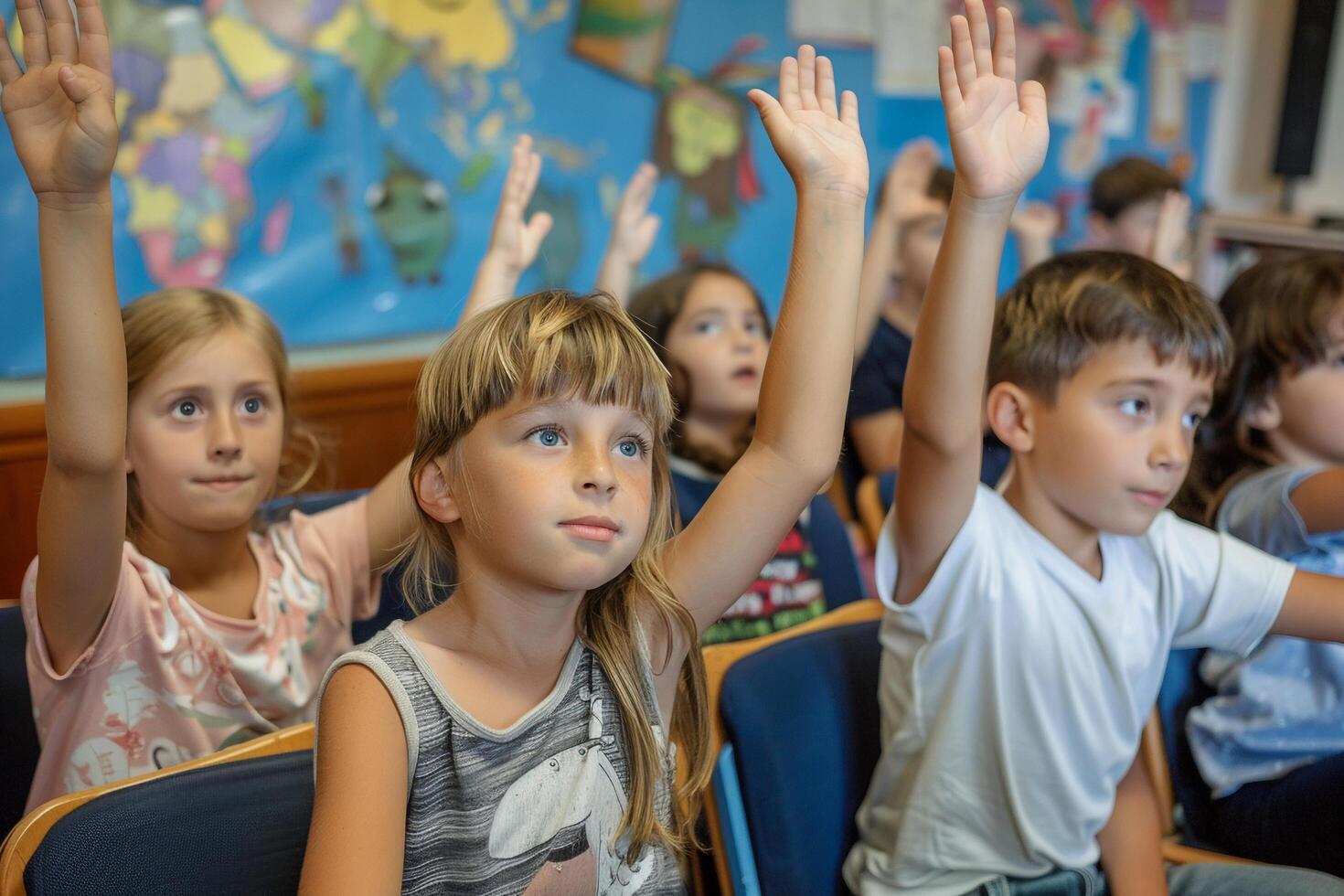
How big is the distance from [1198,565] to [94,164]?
1142 millimetres

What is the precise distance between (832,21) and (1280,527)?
2.21m

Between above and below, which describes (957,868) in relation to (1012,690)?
below

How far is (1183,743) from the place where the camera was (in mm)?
1560

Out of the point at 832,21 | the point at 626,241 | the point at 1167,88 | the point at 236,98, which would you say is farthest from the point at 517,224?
the point at 1167,88

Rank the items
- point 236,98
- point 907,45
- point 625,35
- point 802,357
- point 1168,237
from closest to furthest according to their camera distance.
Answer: point 802,357 → point 1168,237 → point 236,98 → point 625,35 → point 907,45

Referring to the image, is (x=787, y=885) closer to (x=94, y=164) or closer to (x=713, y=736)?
(x=713, y=736)

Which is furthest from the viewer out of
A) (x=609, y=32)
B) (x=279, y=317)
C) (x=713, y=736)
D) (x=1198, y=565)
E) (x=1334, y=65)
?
(x=1334, y=65)

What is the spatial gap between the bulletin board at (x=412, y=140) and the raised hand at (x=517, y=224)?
36.2 inches

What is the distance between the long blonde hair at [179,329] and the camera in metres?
1.44

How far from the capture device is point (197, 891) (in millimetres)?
1024

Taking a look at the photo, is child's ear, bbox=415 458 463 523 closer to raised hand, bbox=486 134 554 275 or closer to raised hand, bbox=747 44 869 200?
raised hand, bbox=747 44 869 200

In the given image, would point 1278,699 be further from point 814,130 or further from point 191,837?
point 191,837

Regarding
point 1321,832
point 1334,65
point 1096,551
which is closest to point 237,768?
point 1096,551

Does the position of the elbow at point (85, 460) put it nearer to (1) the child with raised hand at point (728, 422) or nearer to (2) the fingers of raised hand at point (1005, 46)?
(2) the fingers of raised hand at point (1005, 46)
